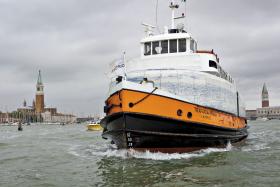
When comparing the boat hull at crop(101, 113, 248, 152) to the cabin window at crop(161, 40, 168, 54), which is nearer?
the boat hull at crop(101, 113, 248, 152)

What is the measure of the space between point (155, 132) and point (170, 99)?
1.38 m

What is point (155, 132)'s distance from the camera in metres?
15.3

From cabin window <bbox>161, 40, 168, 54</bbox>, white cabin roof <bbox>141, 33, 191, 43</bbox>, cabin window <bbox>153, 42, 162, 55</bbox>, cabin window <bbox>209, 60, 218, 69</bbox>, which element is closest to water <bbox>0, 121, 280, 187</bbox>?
cabin window <bbox>209, 60, 218, 69</bbox>

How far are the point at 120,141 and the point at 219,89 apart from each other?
5.38 m

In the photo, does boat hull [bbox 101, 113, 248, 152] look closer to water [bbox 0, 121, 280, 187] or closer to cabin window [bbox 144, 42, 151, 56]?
water [bbox 0, 121, 280, 187]

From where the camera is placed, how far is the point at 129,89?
49.6ft

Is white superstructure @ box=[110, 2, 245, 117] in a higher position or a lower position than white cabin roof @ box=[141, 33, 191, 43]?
lower

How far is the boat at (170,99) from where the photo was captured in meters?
15.2

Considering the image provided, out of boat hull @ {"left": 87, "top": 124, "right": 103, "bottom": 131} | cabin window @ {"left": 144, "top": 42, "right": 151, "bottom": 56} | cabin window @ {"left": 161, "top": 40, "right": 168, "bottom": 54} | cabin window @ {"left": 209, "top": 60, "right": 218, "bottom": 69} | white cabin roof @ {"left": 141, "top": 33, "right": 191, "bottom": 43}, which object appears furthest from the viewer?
boat hull @ {"left": 87, "top": 124, "right": 103, "bottom": 131}

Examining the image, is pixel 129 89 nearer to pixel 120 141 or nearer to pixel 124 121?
pixel 124 121

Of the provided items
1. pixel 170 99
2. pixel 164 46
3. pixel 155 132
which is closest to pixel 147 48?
pixel 164 46

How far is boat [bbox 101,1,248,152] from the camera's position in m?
15.2

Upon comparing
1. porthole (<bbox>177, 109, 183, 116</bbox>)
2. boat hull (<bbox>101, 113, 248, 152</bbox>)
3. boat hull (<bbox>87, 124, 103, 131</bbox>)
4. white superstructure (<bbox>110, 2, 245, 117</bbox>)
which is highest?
white superstructure (<bbox>110, 2, 245, 117</bbox>)

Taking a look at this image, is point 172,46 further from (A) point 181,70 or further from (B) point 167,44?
(A) point 181,70
